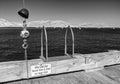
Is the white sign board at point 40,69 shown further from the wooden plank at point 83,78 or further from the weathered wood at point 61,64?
the wooden plank at point 83,78

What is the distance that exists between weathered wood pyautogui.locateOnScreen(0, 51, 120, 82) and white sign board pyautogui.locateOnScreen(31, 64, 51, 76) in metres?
0.05

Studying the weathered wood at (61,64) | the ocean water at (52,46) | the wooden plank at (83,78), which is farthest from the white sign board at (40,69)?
the ocean water at (52,46)

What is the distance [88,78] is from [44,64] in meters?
1.65

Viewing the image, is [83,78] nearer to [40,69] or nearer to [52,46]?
[40,69]

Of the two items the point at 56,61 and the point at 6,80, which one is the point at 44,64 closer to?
the point at 56,61

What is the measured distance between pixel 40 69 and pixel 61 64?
2.57 ft

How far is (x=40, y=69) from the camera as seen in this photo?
13.2ft

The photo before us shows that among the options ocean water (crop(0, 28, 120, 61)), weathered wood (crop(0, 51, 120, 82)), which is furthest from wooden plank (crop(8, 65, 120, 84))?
ocean water (crop(0, 28, 120, 61))

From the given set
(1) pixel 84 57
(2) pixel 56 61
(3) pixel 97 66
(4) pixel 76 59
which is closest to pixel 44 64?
(2) pixel 56 61

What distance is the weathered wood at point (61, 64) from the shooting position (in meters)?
3.60

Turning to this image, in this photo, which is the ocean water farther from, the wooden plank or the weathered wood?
the wooden plank

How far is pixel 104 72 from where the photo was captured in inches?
186

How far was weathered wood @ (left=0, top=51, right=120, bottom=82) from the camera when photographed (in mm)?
3596

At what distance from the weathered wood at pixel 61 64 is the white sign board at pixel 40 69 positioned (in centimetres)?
5
